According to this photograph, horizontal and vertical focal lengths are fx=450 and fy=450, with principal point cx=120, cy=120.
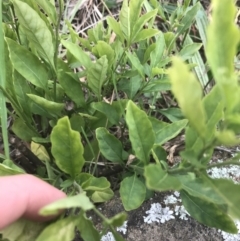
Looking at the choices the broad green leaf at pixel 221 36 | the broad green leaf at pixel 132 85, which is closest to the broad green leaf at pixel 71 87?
the broad green leaf at pixel 132 85

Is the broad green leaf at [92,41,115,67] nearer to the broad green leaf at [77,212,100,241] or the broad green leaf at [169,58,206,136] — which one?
the broad green leaf at [77,212,100,241]

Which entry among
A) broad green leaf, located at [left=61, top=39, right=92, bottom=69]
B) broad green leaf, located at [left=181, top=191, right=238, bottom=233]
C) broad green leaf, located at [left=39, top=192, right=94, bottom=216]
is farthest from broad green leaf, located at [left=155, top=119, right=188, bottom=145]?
broad green leaf, located at [left=39, top=192, right=94, bottom=216]

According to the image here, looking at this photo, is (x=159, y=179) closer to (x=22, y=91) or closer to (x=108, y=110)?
(x=108, y=110)

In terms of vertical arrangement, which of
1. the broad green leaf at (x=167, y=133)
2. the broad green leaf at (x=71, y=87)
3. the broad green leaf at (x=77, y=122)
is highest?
the broad green leaf at (x=71, y=87)

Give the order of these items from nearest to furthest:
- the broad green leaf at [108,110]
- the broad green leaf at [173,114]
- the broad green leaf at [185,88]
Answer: the broad green leaf at [185,88] → the broad green leaf at [108,110] → the broad green leaf at [173,114]

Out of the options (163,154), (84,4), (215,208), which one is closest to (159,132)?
(163,154)

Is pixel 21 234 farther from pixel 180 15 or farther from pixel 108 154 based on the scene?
pixel 180 15

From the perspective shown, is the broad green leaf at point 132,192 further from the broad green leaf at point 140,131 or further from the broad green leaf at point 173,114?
the broad green leaf at point 173,114
